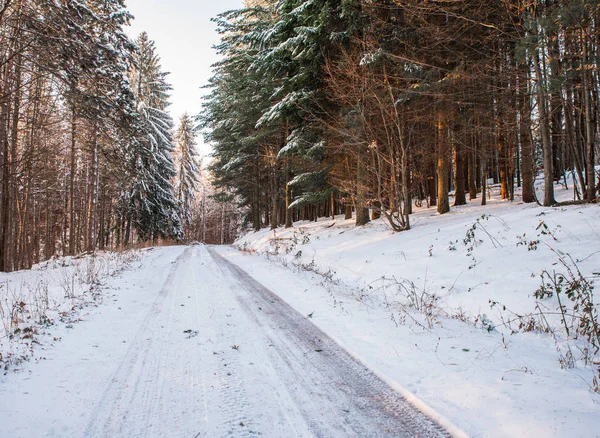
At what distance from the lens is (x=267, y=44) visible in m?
16.9

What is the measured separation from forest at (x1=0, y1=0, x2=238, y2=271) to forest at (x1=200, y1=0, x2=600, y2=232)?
276 inches

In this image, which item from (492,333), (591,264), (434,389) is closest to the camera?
(434,389)

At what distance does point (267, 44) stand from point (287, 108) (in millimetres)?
4746

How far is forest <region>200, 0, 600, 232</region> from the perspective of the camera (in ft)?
25.6

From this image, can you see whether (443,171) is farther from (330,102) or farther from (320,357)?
(320,357)

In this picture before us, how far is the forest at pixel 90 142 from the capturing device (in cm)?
757

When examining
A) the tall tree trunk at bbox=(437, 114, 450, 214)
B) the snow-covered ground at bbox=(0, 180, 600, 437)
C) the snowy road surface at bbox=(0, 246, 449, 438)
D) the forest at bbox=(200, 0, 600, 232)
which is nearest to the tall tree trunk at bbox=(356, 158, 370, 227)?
the forest at bbox=(200, 0, 600, 232)

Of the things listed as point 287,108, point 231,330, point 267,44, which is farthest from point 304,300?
point 267,44

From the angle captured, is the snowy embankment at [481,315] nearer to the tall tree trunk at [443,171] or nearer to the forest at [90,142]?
the tall tree trunk at [443,171]

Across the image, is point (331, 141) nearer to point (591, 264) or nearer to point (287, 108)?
point (287, 108)

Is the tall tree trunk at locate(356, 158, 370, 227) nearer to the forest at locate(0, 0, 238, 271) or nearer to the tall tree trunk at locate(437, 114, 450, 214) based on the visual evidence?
the tall tree trunk at locate(437, 114, 450, 214)

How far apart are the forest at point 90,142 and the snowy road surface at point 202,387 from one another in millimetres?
5842

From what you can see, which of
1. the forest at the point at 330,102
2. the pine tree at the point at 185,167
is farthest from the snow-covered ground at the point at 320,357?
the pine tree at the point at 185,167

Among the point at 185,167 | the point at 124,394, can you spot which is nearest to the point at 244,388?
the point at 124,394
